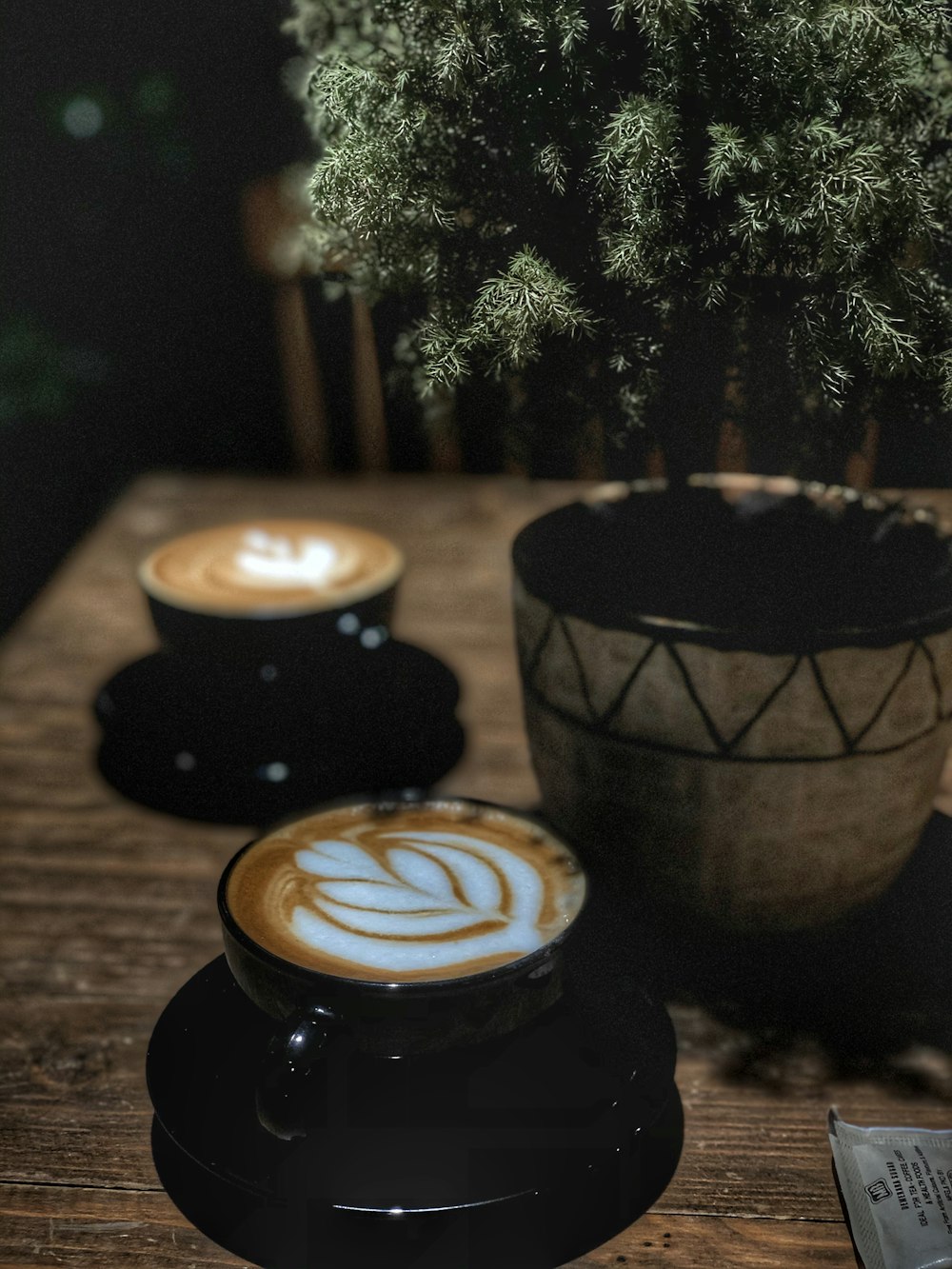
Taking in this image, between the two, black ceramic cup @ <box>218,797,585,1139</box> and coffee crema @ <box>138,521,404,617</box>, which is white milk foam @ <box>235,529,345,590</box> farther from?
black ceramic cup @ <box>218,797,585,1139</box>

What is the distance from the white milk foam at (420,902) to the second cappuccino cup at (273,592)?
319 millimetres

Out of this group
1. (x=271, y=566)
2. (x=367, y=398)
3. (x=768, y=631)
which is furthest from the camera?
(x=367, y=398)

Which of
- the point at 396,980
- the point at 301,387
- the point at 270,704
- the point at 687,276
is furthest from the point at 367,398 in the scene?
the point at 396,980

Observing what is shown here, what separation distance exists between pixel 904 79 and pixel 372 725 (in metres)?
0.66

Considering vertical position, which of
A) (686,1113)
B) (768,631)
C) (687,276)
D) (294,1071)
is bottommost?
(686,1113)

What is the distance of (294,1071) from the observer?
1.82ft

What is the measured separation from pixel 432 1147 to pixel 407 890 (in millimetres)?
137

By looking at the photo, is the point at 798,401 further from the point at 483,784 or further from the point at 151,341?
the point at 151,341

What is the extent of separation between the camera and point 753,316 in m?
0.62

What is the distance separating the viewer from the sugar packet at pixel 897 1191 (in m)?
0.55

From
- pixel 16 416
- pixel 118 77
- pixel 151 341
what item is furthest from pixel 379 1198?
pixel 151 341

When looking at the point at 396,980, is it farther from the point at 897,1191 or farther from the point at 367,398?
the point at 367,398

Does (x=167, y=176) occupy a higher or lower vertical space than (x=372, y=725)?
higher

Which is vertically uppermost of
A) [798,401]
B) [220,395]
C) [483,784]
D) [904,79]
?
[904,79]
